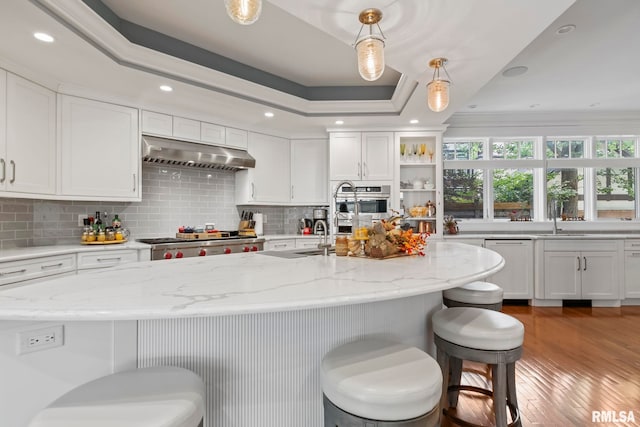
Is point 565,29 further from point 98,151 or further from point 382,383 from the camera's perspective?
point 98,151

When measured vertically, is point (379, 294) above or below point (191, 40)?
below

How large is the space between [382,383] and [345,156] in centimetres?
364

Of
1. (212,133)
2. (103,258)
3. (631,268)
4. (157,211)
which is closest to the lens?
(103,258)

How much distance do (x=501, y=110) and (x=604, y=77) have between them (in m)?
1.28

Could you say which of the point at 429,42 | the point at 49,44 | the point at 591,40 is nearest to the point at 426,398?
the point at 429,42

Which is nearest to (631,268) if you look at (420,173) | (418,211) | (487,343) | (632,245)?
(632,245)

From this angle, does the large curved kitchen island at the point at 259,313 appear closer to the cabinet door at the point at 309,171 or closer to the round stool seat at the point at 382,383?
the round stool seat at the point at 382,383

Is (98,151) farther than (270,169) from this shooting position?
No

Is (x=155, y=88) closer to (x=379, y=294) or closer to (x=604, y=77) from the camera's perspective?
(x=379, y=294)

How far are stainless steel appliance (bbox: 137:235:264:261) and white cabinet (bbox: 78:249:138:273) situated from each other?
7.9 inches

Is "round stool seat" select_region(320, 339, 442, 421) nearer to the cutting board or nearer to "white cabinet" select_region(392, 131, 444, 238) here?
the cutting board

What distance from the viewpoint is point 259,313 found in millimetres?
1237

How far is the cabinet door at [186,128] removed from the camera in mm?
3627

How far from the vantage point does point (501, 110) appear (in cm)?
481
